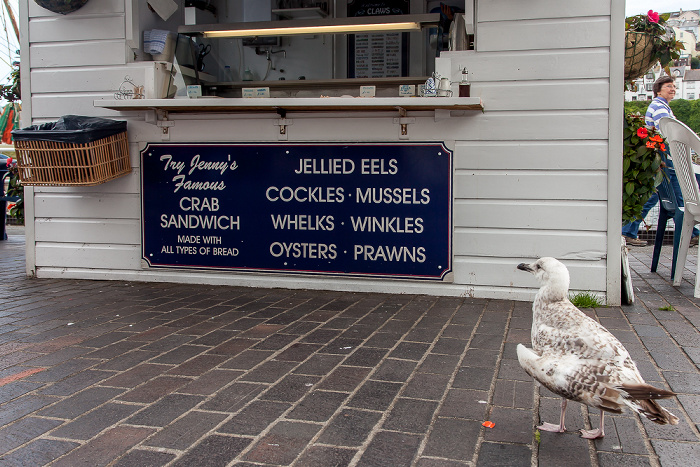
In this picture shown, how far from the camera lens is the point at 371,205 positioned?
565cm

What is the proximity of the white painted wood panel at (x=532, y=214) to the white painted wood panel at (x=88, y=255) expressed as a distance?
328 centimetres

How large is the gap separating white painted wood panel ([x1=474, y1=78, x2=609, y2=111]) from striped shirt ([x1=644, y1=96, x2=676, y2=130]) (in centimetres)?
243

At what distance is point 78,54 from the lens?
246 inches

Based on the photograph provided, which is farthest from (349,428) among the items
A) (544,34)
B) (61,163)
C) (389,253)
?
(61,163)

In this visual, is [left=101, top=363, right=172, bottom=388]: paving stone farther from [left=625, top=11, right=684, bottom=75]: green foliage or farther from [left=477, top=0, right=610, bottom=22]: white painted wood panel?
[left=625, top=11, right=684, bottom=75]: green foliage

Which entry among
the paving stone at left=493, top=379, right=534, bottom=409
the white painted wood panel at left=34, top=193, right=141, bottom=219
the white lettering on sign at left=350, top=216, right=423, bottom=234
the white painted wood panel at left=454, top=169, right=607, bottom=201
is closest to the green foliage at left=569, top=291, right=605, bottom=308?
the white painted wood panel at left=454, top=169, right=607, bottom=201

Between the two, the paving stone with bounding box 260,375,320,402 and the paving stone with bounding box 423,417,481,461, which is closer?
the paving stone with bounding box 423,417,481,461

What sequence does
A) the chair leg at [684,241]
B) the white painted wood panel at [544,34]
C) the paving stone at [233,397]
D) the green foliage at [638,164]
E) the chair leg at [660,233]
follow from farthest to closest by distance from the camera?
1. the chair leg at [660,233]
2. the chair leg at [684,241]
3. the green foliage at [638,164]
4. the white painted wood panel at [544,34]
5. the paving stone at [233,397]

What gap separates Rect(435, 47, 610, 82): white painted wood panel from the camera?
5.12m

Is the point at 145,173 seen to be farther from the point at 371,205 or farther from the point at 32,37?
the point at 371,205

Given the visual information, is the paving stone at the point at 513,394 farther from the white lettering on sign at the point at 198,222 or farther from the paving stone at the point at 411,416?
the white lettering on sign at the point at 198,222

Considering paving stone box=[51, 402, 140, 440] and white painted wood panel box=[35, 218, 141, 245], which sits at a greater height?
white painted wood panel box=[35, 218, 141, 245]

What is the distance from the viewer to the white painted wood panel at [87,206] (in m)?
6.20

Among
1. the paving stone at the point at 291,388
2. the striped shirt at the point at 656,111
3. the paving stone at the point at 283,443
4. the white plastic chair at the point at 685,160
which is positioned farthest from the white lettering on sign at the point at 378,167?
the striped shirt at the point at 656,111
